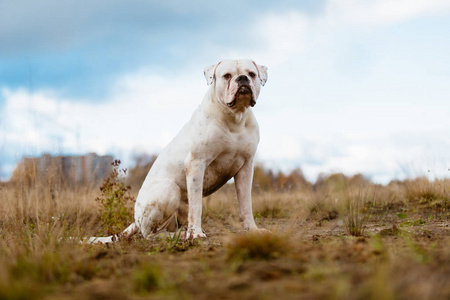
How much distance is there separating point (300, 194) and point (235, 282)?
797cm

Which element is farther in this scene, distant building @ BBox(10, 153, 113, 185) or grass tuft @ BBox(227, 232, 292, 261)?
distant building @ BBox(10, 153, 113, 185)

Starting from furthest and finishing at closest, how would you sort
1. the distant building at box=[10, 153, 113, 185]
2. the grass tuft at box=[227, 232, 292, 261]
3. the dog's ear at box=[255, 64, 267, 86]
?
the distant building at box=[10, 153, 113, 185] < the dog's ear at box=[255, 64, 267, 86] < the grass tuft at box=[227, 232, 292, 261]

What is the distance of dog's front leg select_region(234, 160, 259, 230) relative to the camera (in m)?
4.76

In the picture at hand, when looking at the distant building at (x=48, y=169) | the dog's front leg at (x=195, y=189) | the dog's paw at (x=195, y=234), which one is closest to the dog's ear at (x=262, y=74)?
the dog's front leg at (x=195, y=189)

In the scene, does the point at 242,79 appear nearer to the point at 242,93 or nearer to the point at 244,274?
the point at 242,93

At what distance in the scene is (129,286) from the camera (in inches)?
73.7

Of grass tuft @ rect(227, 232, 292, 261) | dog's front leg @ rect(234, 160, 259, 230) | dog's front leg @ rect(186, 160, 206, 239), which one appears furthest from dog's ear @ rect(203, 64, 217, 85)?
grass tuft @ rect(227, 232, 292, 261)

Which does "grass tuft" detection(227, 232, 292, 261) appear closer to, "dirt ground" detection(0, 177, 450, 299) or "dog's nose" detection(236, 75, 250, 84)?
"dirt ground" detection(0, 177, 450, 299)

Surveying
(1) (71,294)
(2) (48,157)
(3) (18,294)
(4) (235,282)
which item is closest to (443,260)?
(4) (235,282)

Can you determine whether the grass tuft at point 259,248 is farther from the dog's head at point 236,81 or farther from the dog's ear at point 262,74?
the dog's ear at point 262,74

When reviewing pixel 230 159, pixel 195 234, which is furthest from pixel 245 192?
pixel 195 234

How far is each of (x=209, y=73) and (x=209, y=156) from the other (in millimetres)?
892

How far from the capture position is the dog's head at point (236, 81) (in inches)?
168

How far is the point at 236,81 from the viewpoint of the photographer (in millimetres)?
4301
